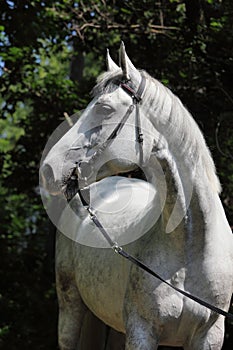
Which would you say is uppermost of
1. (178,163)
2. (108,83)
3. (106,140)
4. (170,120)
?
(108,83)

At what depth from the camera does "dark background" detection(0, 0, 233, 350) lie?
7027mm

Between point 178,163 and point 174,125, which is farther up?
point 174,125

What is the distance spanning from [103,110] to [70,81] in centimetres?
508

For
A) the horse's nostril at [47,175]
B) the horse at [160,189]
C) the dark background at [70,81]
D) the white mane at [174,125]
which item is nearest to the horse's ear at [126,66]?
the horse at [160,189]

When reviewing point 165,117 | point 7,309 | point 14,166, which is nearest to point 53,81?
point 14,166

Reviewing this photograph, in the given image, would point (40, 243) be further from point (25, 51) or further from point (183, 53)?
point (183, 53)

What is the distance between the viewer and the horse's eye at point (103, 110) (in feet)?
11.6

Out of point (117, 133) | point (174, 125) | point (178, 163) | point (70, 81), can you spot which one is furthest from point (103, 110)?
point (70, 81)

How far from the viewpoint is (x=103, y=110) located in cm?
353

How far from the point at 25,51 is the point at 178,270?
4962 millimetres

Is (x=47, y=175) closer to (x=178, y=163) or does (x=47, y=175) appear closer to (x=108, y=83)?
(x=108, y=83)

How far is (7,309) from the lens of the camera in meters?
8.52

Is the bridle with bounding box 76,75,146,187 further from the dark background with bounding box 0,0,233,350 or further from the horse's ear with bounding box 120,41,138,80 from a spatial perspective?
the dark background with bounding box 0,0,233,350

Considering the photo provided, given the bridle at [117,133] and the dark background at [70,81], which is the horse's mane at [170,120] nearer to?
the bridle at [117,133]
